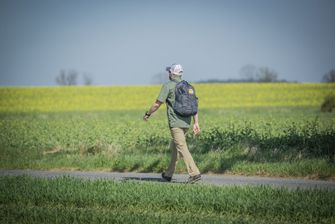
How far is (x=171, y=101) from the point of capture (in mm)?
11109

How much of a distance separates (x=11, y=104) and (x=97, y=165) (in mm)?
37969

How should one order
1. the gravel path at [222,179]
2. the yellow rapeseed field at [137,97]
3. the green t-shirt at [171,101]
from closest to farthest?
the green t-shirt at [171,101] → the gravel path at [222,179] → the yellow rapeseed field at [137,97]

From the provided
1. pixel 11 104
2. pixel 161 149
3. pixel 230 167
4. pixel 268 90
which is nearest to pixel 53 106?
pixel 11 104

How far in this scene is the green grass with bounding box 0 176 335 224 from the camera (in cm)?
788

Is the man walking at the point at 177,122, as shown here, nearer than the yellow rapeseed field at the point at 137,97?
Yes

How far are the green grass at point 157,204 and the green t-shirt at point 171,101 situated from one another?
4.24 feet

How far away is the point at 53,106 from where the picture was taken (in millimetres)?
50969

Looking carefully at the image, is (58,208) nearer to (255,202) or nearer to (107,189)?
(107,189)

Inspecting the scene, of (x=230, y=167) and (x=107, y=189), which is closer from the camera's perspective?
(x=107, y=189)

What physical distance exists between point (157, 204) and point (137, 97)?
46105 mm

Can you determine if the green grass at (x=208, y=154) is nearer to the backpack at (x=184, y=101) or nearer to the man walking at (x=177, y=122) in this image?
the man walking at (x=177, y=122)

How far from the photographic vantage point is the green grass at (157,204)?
788cm

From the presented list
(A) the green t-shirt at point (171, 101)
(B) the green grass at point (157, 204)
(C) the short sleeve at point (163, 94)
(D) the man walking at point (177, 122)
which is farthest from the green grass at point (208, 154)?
(B) the green grass at point (157, 204)

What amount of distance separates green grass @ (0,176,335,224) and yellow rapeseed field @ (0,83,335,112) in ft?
126
